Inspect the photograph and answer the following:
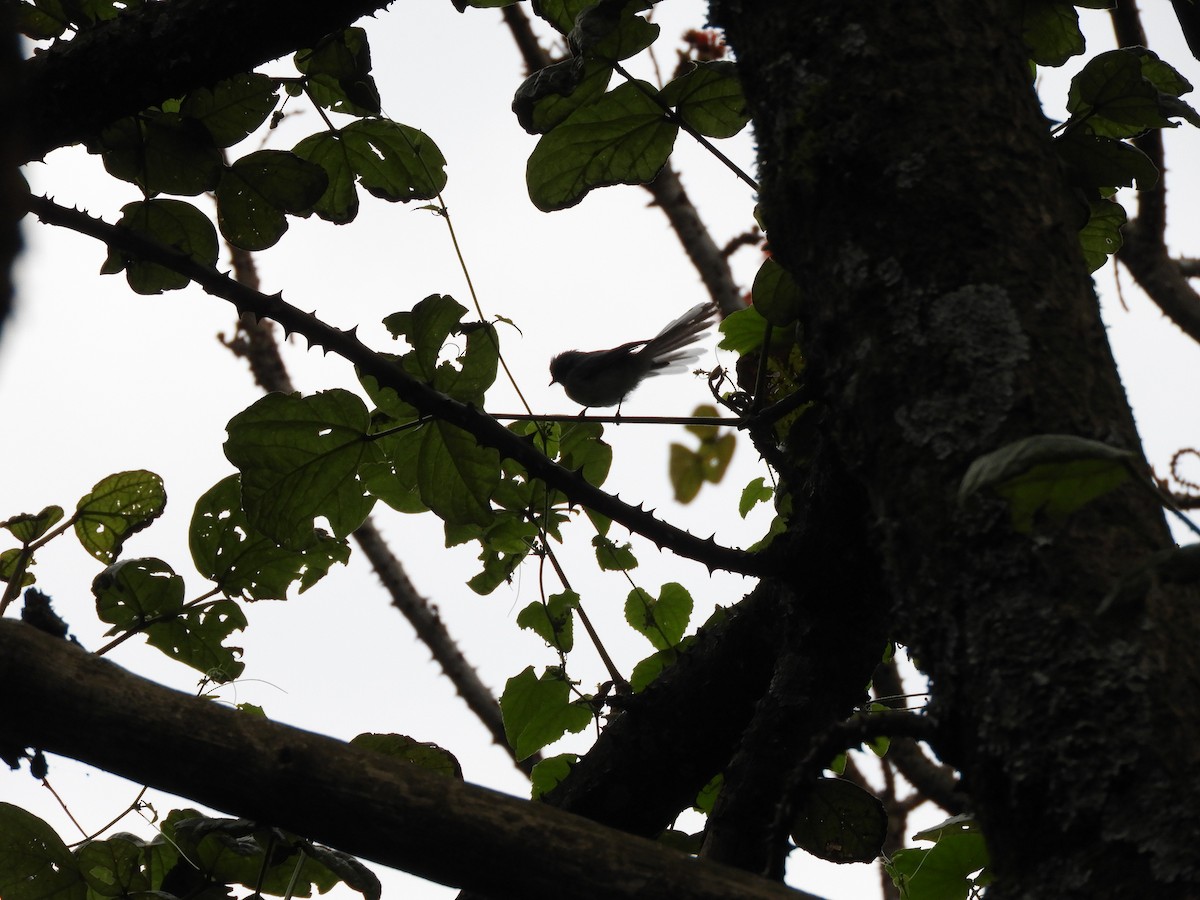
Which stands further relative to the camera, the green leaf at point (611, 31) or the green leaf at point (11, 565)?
the green leaf at point (11, 565)

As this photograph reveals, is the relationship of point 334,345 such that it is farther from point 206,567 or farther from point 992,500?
point 992,500

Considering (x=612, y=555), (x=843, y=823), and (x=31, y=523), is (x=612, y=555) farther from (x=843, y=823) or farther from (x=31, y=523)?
(x=31, y=523)

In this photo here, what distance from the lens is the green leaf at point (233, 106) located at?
1819 mm

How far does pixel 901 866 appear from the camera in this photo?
1903 mm

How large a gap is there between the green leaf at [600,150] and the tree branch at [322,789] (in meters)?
1.14

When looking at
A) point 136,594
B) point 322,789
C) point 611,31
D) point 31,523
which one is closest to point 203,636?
point 136,594

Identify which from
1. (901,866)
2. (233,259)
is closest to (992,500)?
(901,866)

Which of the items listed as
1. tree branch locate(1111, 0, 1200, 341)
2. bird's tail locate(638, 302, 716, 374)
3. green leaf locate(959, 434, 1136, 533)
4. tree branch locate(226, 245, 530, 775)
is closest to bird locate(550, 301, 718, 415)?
bird's tail locate(638, 302, 716, 374)

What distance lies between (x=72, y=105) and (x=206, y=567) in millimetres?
834

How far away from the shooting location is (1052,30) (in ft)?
5.58

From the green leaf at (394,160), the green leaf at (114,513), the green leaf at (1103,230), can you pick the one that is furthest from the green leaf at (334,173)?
the green leaf at (1103,230)

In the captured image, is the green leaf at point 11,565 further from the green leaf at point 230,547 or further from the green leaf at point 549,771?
the green leaf at point 549,771

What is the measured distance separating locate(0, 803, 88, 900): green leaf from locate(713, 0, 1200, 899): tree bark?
136 centimetres

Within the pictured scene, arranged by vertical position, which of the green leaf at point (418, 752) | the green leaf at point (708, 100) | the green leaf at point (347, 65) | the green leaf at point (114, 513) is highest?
the green leaf at point (347, 65)
